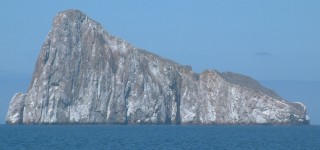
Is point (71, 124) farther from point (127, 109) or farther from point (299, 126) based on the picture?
point (299, 126)

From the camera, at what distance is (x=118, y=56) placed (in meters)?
175

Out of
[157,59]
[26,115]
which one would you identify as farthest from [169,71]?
[26,115]

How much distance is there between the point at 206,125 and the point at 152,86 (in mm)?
15661

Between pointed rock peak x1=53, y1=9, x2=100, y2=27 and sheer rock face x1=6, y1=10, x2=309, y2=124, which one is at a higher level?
pointed rock peak x1=53, y1=9, x2=100, y2=27

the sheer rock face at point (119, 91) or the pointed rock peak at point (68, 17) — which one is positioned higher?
the pointed rock peak at point (68, 17)

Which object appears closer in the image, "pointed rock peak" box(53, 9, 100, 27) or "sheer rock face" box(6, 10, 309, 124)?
"sheer rock face" box(6, 10, 309, 124)

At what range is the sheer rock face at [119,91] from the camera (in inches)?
6545

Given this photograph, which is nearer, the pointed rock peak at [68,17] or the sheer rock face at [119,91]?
the sheer rock face at [119,91]

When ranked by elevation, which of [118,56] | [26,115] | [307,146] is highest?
[118,56]

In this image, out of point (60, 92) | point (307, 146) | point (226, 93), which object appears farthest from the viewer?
point (226, 93)

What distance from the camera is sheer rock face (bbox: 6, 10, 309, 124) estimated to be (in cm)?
16625

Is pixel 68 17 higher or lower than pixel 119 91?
higher

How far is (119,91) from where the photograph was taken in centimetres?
16950

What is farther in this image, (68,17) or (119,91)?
(68,17)
